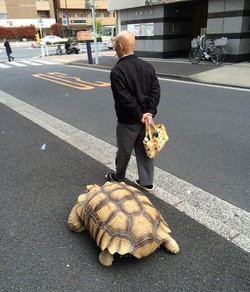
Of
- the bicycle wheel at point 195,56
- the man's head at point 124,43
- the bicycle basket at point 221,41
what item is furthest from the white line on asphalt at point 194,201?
the bicycle wheel at point 195,56

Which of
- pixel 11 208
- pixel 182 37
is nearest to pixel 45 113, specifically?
pixel 11 208

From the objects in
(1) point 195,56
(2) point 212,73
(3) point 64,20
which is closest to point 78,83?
(2) point 212,73

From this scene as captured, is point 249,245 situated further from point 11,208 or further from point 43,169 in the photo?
point 43,169

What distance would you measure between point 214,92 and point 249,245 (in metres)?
6.85

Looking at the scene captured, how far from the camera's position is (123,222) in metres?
2.34

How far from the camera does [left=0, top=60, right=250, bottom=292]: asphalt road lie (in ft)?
7.48

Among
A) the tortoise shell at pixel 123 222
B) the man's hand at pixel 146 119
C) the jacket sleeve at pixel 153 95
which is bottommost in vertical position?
the tortoise shell at pixel 123 222

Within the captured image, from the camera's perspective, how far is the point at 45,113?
7.14 metres

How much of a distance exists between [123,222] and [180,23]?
1684 centimetres

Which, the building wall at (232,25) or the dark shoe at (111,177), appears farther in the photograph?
the building wall at (232,25)

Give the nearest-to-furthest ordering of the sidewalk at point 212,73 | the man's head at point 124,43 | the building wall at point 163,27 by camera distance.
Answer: the man's head at point 124,43 < the sidewalk at point 212,73 < the building wall at point 163,27

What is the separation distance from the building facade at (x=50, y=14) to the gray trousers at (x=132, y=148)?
6046 cm

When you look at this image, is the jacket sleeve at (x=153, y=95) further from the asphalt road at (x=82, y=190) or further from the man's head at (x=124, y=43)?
the asphalt road at (x=82, y=190)

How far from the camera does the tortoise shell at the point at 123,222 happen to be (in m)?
2.30
